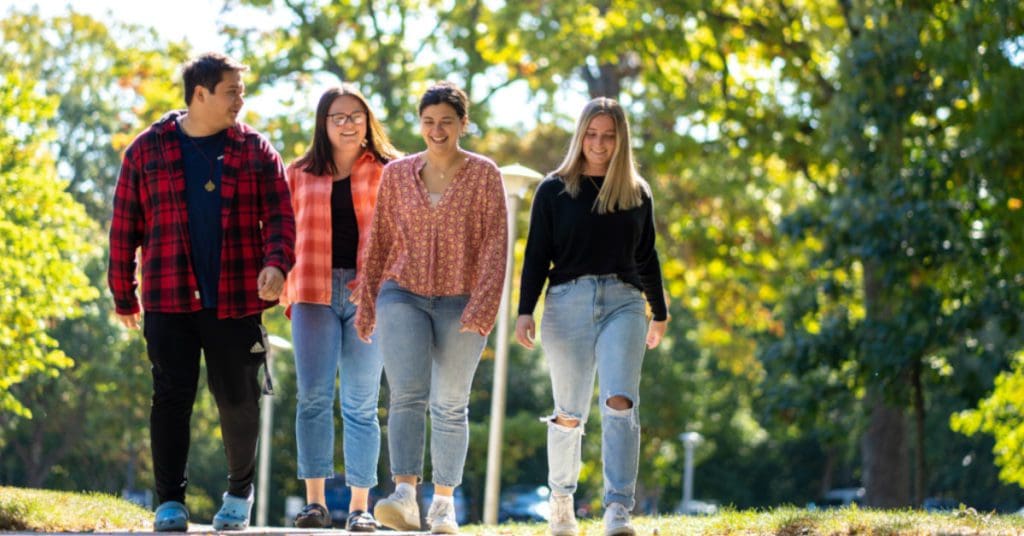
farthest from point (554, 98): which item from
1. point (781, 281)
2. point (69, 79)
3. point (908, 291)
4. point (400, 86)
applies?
point (69, 79)

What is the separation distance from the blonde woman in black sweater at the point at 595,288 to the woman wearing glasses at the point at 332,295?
2.94 ft

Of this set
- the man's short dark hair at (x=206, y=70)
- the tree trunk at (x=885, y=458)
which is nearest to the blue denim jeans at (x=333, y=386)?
the man's short dark hair at (x=206, y=70)

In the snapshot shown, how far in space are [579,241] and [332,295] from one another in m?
1.29

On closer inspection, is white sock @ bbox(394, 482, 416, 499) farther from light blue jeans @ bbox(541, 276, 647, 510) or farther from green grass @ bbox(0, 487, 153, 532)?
green grass @ bbox(0, 487, 153, 532)

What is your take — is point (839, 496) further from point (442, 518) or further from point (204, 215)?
point (204, 215)

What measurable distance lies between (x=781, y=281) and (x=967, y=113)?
7387mm

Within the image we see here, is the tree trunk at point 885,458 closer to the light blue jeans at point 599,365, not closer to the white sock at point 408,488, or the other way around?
the light blue jeans at point 599,365

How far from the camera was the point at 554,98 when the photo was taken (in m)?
27.8

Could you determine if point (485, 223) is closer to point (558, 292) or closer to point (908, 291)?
point (558, 292)

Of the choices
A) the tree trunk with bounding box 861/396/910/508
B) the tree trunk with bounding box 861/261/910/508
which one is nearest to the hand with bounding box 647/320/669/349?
the tree trunk with bounding box 861/261/910/508

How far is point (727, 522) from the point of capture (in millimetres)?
8484

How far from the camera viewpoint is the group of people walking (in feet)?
23.7

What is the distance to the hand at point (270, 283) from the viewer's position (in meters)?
7.04

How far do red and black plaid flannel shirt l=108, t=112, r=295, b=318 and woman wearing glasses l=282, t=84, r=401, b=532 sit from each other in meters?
0.53
